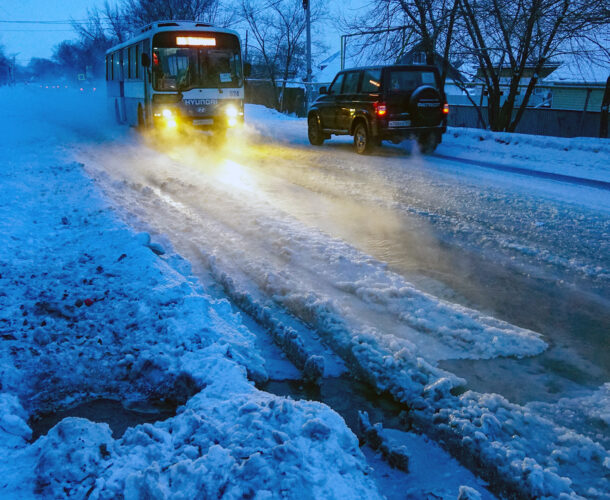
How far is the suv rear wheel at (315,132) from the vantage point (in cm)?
1514

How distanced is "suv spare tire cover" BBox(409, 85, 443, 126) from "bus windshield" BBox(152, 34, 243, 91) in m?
5.86

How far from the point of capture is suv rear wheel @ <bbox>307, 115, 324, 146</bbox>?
15145 millimetres

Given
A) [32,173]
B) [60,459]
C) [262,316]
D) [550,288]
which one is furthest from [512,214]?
[32,173]

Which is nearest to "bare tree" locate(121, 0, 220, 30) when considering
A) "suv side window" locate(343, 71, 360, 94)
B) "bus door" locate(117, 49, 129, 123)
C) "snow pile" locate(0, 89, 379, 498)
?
"bus door" locate(117, 49, 129, 123)

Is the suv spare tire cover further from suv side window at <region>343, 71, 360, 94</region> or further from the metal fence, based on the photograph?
the metal fence

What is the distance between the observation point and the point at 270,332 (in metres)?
3.86

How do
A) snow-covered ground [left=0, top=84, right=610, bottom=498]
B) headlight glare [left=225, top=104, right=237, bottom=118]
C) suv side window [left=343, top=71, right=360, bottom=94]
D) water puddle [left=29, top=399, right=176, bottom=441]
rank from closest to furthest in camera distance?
snow-covered ground [left=0, top=84, right=610, bottom=498] → water puddle [left=29, top=399, right=176, bottom=441] → suv side window [left=343, top=71, right=360, bottom=94] → headlight glare [left=225, top=104, right=237, bottom=118]

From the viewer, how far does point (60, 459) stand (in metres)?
2.27

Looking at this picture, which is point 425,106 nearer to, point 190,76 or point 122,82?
point 190,76

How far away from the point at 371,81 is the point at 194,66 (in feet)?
17.9

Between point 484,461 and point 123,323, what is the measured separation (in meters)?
2.58

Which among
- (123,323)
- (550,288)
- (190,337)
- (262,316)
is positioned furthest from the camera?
(550,288)

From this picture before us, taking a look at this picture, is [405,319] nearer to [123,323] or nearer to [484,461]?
[484,461]

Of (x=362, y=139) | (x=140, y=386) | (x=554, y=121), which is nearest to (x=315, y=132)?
(x=362, y=139)
